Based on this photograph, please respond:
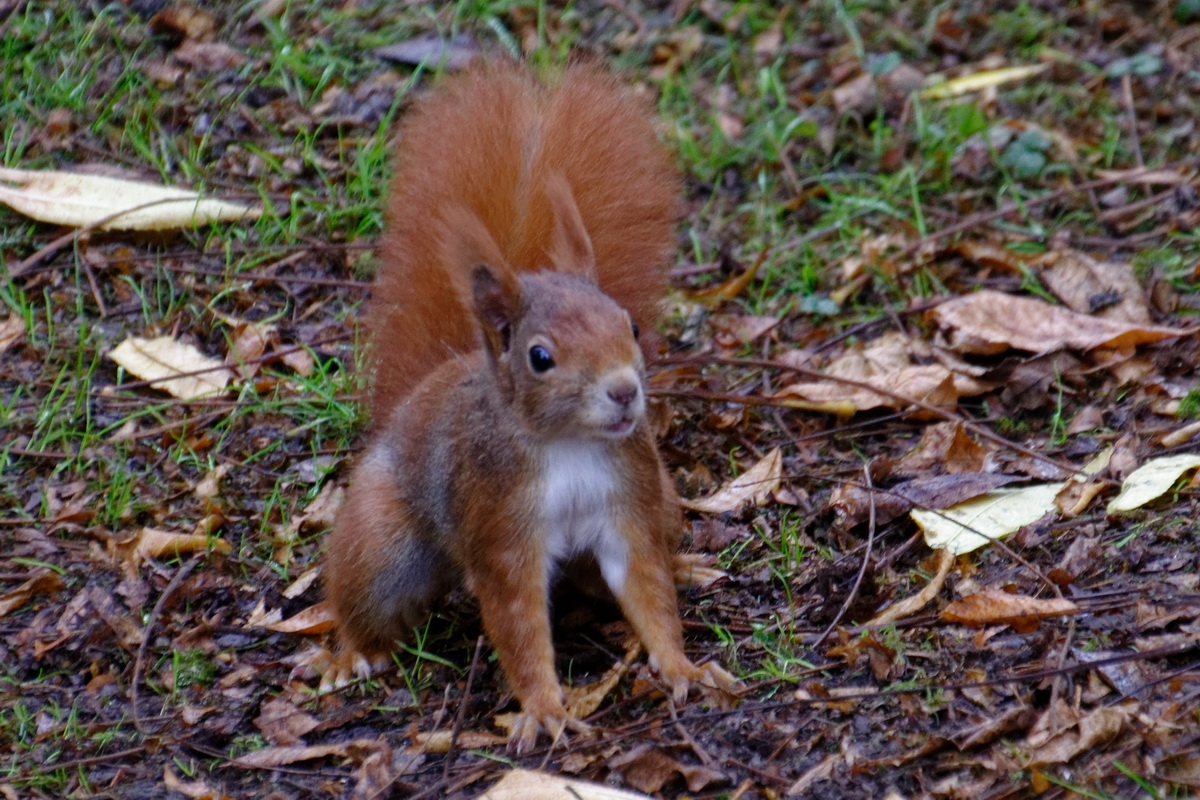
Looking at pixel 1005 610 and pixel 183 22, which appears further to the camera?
pixel 183 22

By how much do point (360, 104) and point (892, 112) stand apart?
1.74m

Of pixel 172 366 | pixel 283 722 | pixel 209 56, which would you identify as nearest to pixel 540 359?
pixel 283 722

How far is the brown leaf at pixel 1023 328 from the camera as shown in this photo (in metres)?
3.35

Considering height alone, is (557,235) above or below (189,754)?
above

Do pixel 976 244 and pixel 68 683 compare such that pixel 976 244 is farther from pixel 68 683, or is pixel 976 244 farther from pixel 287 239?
pixel 68 683

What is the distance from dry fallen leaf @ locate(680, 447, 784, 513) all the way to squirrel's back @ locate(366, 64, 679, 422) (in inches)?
18.5

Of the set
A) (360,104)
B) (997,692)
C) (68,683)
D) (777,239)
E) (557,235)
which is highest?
(360,104)

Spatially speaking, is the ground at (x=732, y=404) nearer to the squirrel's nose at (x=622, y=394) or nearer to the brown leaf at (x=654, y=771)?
the brown leaf at (x=654, y=771)

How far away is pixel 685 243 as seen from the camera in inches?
171

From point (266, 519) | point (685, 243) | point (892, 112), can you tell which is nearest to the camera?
point (266, 519)

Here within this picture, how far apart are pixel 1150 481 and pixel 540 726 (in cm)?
128

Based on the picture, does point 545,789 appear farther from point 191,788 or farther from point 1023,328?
point 1023,328

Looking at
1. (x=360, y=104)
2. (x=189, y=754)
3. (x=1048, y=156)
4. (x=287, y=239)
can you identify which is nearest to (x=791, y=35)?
(x=1048, y=156)

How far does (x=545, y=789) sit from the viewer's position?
2275mm
